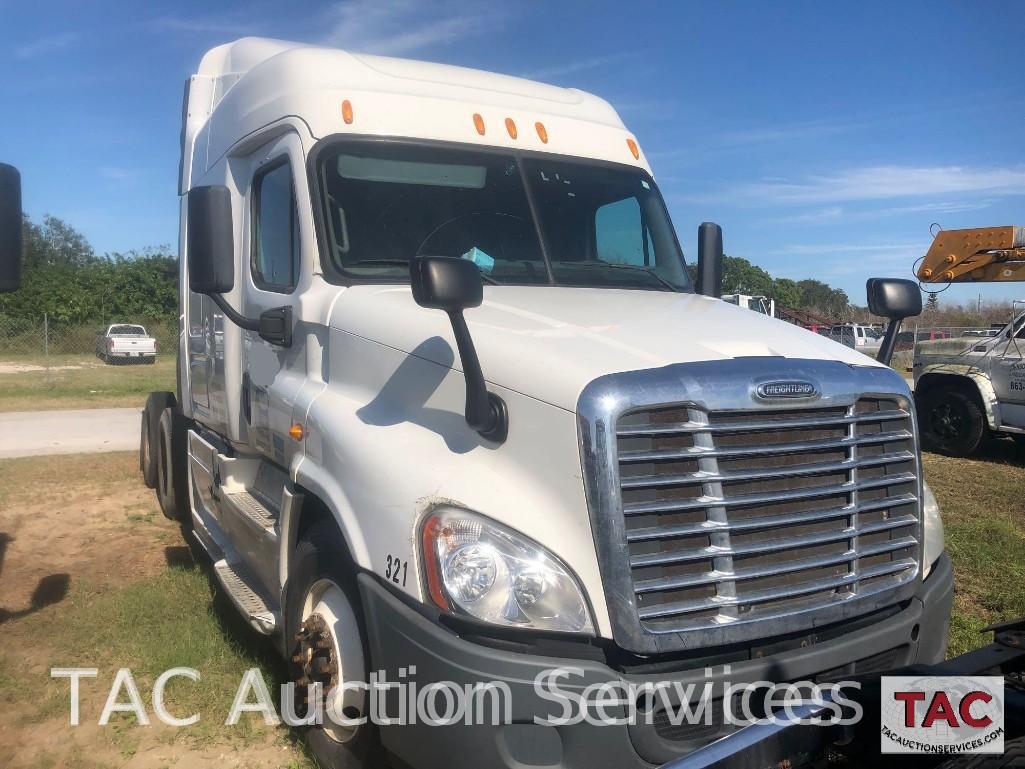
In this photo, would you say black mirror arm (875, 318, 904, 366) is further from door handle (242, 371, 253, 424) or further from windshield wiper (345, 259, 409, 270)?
door handle (242, 371, 253, 424)

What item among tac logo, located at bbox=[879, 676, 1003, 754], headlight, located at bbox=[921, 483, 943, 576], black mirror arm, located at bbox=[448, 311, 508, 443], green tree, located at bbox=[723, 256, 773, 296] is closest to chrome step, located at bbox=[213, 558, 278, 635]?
black mirror arm, located at bbox=[448, 311, 508, 443]

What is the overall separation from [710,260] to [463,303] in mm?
2679

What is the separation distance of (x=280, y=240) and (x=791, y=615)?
2.87 meters

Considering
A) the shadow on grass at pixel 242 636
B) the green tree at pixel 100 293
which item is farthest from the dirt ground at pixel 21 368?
the shadow on grass at pixel 242 636

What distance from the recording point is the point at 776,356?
9.23ft

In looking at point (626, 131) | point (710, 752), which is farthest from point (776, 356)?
point (626, 131)

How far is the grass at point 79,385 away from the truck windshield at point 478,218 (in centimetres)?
1576

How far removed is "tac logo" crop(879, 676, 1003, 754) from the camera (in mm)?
2285

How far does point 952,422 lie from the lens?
11180 millimetres

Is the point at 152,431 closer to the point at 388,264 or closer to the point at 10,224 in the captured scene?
the point at 388,264

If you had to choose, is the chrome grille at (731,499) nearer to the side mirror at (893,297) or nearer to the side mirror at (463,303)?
the side mirror at (463,303)

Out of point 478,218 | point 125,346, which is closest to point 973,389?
point 478,218

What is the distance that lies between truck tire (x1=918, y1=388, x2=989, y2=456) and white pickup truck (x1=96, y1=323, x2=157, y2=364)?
27104mm

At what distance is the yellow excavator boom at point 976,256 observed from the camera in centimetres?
1265
